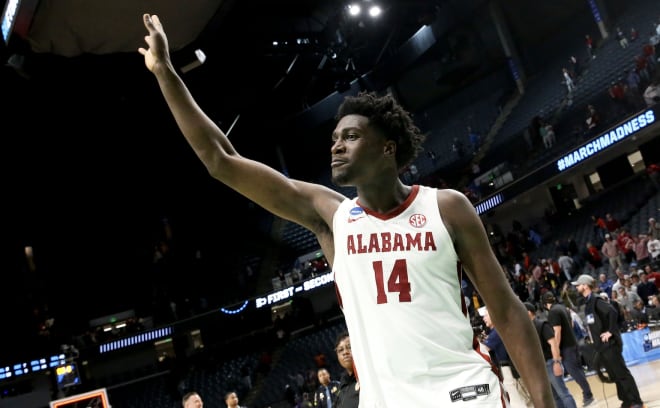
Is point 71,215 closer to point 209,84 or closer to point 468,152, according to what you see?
point 209,84

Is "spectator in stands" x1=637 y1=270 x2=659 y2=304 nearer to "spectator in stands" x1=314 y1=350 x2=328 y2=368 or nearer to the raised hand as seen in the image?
"spectator in stands" x1=314 y1=350 x2=328 y2=368

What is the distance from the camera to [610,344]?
7.70 metres

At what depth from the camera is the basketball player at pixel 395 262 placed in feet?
6.58

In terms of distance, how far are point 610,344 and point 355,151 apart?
21.2 feet

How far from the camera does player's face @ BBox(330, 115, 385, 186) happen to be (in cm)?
228

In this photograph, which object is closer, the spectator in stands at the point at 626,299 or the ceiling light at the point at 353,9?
the spectator in stands at the point at 626,299

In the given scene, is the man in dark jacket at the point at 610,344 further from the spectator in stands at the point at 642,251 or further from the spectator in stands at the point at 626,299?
the spectator in stands at the point at 642,251

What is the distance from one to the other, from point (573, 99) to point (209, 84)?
11347 mm

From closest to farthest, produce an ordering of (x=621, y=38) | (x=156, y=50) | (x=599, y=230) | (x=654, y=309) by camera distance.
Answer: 1. (x=156, y=50)
2. (x=654, y=309)
3. (x=599, y=230)
4. (x=621, y=38)

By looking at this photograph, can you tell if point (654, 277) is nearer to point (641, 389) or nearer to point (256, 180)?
point (641, 389)

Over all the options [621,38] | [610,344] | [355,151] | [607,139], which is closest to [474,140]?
[621,38]

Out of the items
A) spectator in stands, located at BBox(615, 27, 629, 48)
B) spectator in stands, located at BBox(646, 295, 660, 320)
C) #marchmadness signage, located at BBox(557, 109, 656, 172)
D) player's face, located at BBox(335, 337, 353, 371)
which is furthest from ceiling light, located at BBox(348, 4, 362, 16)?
player's face, located at BBox(335, 337, 353, 371)

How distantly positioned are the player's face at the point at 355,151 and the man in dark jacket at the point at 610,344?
245 inches

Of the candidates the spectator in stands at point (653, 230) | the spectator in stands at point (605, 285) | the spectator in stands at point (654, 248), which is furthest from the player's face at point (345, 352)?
the spectator in stands at point (653, 230)
